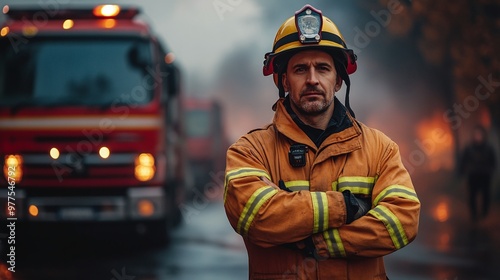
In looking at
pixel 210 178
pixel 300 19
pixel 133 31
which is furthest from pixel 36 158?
pixel 210 178

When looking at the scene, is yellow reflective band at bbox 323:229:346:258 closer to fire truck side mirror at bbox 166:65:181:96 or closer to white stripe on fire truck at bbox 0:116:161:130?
white stripe on fire truck at bbox 0:116:161:130

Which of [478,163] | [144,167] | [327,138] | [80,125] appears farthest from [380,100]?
[327,138]

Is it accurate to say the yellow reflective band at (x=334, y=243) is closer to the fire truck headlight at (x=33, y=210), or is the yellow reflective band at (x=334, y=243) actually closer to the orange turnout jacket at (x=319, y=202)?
the orange turnout jacket at (x=319, y=202)

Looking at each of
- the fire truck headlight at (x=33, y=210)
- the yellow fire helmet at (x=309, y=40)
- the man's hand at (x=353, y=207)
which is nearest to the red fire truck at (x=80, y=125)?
the fire truck headlight at (x=33, y=210)

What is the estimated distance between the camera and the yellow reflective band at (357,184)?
2908 mm

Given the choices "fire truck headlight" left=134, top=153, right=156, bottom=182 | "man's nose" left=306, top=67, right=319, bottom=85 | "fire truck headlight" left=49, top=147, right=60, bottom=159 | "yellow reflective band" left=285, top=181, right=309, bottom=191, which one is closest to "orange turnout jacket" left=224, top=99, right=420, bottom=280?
"yellow reflective band" left=285, top=181, right=309, bottom=191

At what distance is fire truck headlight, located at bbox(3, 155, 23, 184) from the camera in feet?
29.9

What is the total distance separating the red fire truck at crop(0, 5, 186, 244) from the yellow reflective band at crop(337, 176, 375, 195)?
6.48m

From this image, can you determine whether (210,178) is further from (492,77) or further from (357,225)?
(357,225)

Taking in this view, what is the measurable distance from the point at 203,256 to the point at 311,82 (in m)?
6.98

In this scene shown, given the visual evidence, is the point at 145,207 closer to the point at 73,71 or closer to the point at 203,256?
the point at 203,256

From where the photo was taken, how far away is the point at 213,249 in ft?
34.6

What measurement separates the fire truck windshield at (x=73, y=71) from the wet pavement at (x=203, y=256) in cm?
187

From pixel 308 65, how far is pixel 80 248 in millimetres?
8241
